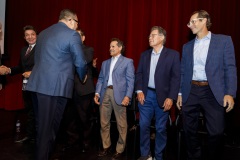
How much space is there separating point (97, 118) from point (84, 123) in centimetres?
61

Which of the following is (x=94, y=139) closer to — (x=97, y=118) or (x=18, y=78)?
(x=97, y=118)

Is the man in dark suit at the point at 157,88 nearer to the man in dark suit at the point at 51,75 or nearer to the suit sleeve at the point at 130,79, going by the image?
the suit sleeve at the point at 130,79

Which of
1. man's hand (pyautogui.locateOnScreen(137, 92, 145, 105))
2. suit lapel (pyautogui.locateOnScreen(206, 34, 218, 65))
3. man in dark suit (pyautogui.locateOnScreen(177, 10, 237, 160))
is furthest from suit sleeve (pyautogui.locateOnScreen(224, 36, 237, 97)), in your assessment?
man's hand (pyautogui.locateOnScreen(137, 92, 145, 105))

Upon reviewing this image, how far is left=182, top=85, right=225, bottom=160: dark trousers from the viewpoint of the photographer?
242 centimetres

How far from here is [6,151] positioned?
3180 millimetres

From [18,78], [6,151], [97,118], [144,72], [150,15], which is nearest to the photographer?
[144,72]

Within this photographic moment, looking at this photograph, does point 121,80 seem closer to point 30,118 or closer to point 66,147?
point 66,147

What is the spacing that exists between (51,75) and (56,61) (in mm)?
138

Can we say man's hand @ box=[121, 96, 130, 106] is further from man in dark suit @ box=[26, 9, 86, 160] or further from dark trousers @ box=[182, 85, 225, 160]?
man in dark suit @ box=[26, 9, 86, 160]

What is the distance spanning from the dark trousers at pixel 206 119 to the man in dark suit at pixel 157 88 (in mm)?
258

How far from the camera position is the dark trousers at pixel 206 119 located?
2422 millimetres

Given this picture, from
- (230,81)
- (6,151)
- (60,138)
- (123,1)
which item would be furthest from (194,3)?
(6,151)

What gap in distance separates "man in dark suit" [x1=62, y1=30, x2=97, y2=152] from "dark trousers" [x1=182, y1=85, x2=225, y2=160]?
4.19ft

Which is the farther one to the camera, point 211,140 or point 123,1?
point 123,1
